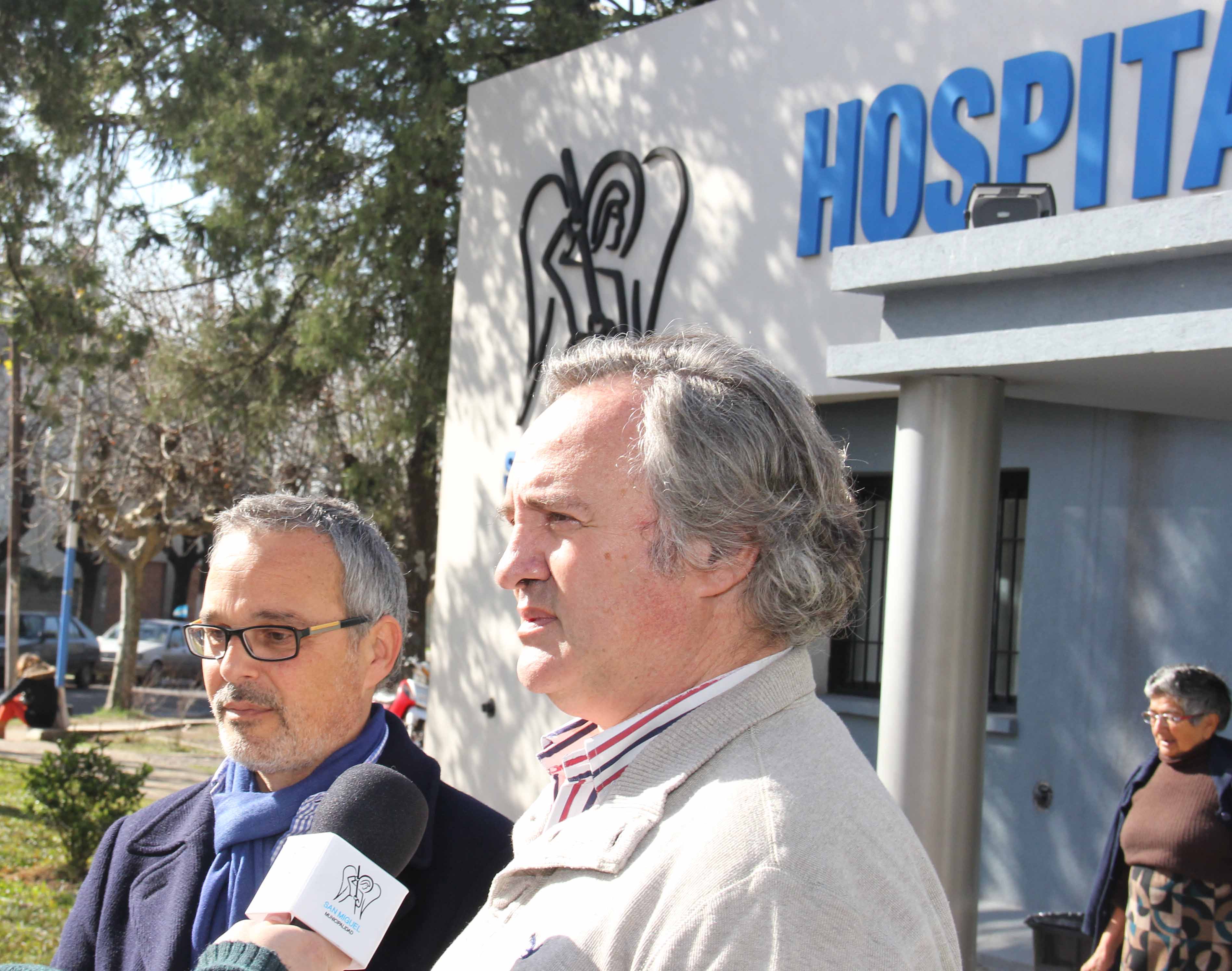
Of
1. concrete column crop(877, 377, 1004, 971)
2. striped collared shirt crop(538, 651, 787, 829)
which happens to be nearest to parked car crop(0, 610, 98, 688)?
concrete column crop(877, 377, 1004, 971)

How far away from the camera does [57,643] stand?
28.1 metres

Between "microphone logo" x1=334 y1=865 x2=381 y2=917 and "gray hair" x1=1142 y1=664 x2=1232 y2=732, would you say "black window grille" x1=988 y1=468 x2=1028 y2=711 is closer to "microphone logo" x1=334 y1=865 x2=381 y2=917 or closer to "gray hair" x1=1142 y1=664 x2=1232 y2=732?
"gray hair" x1=1142 y1=664 x2=1232 y2=732

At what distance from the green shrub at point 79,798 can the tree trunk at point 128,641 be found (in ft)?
44.2

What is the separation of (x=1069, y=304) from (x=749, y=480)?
11.6 feet

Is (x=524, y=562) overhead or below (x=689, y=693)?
overhead

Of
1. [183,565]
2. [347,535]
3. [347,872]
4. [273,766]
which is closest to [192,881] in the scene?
[273,766]

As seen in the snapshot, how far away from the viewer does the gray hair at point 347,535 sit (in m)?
2.73

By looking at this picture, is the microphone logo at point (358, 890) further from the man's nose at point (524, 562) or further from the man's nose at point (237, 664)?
the man's nose at point (237, 664)

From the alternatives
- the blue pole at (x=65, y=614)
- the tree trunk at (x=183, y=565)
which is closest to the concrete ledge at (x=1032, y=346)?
the blue pole at (x=65, y=614)

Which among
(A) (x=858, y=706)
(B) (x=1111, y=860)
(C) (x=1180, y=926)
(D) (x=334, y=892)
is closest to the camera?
(D) (x=334, y=892)

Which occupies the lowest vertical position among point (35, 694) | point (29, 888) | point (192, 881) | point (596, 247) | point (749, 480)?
point (29, 888)

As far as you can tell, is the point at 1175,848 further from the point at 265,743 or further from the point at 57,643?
the point at 57,643

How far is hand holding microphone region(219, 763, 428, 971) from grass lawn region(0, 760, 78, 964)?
14.7 ft

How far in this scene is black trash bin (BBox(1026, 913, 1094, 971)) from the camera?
6512mm
